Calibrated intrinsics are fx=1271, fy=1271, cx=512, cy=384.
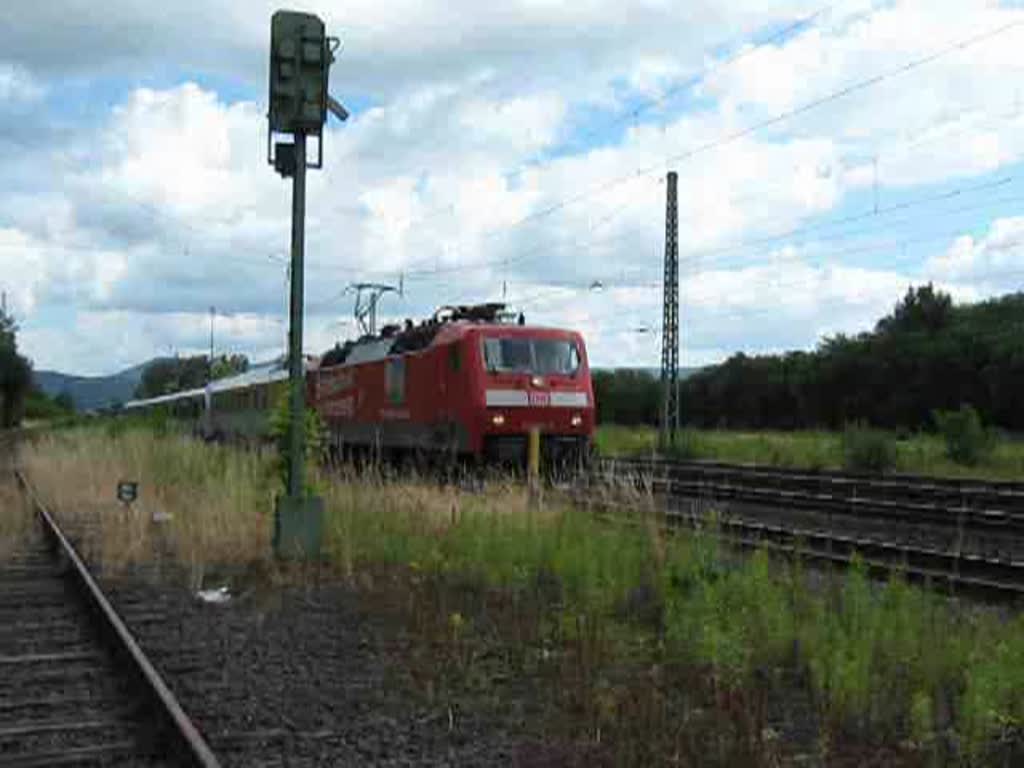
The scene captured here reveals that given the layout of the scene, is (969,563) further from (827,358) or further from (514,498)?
(827,358)

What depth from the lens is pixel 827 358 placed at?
64000 mm

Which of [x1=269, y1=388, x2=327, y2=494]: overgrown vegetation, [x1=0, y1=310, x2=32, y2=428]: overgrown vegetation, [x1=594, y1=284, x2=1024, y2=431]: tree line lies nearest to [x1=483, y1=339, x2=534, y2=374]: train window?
[x1=269, y1=388, x2=327, y2=494]: overgrown vegetation

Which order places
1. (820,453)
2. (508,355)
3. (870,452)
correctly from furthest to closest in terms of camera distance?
(820,453) → (870,452) → (508,355)

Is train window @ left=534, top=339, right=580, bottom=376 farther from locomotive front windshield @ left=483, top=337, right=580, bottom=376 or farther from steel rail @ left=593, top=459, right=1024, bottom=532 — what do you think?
steel rail @ left=593, top=459, right=1024, bottom=532

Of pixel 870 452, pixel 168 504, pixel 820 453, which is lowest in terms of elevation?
pixel 168 504

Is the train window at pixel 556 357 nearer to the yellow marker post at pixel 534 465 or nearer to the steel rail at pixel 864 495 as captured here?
the yellow marker post at pixel 534 465

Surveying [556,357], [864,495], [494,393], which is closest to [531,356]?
[556,357]

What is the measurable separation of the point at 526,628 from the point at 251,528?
5.25 m

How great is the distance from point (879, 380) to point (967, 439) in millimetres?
31434

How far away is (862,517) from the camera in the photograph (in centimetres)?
1686

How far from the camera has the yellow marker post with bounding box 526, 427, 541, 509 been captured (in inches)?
569

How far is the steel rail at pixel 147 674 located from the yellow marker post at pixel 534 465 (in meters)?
4.88

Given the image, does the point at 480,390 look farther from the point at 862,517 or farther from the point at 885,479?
the point at 885,479

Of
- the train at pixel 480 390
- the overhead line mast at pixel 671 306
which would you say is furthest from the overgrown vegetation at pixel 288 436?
the overhead line mast at pixel 671 306
